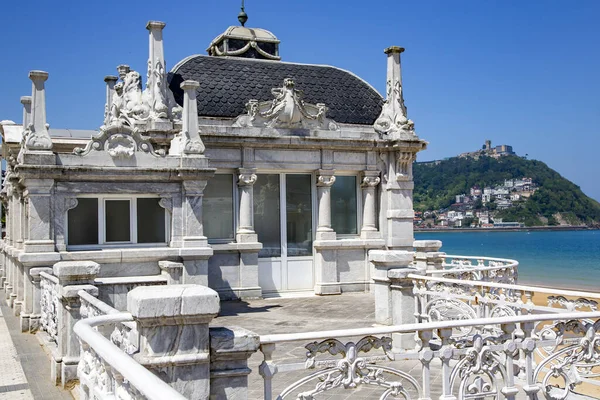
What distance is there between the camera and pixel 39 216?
11.7m

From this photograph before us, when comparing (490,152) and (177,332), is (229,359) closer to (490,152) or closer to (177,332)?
(177,332)

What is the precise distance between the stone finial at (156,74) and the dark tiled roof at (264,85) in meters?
1.15

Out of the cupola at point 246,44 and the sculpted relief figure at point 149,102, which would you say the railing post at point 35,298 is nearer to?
the sculpted relief figure at point 149,102

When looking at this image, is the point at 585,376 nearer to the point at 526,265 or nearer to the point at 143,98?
the point at 143,98

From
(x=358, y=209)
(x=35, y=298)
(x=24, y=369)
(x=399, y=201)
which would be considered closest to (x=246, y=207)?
(x=358, y=209)

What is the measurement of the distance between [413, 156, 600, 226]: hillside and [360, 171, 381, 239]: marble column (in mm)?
133152

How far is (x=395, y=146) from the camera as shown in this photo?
17.4 metres

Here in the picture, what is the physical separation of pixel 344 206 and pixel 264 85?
13.0ft

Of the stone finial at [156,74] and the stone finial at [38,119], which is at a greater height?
the stone finial at [156,74]

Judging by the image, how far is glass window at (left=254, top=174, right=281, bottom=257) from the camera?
658 inches

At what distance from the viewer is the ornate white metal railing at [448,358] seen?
534 centimetres

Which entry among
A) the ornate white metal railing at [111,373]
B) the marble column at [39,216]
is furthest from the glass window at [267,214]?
the ornate white metal railing at [111,373]

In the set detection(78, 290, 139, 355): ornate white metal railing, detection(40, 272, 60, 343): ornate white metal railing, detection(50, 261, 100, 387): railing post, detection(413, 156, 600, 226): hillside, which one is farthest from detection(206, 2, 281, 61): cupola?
detection(413, 156, 600, 226): hillside

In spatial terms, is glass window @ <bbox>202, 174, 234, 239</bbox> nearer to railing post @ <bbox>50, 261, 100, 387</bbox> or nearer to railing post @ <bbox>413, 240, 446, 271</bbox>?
railing post @ <bbox>413, 240, 446, 271</bbox>
